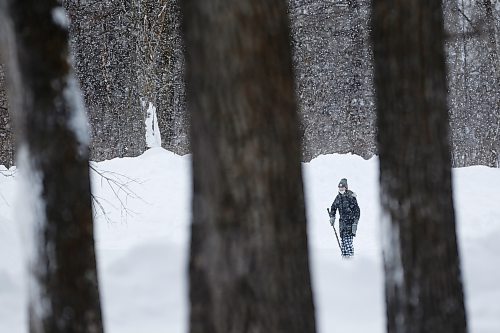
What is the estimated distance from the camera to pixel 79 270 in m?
4.87

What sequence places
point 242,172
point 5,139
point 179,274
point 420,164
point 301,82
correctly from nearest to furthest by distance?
1. point 242,172
2. point 420,164
3. point 179,274
4. point 5,139
5. point 301,82

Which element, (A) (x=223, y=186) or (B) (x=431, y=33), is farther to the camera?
(B) (x=431, y=33)

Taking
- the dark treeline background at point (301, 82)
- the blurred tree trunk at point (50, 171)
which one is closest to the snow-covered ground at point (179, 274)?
the blurred tree trunk at point (50, 171)

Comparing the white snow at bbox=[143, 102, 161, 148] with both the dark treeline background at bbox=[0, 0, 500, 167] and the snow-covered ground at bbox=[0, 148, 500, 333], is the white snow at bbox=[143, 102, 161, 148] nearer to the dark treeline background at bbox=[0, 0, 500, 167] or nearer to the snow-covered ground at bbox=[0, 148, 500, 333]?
the snow-covered ground at bbox=[0, 148, 500, 333]

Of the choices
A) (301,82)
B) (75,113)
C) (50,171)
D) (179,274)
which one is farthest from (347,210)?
(301,82)

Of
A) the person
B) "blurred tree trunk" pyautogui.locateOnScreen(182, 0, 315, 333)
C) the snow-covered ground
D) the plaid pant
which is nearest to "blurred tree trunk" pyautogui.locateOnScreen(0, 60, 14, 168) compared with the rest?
the snow-covered ground

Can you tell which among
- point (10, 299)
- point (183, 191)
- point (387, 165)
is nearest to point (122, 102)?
point (183, 191)

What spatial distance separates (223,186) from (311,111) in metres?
25.3

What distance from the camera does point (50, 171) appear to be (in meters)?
4.81

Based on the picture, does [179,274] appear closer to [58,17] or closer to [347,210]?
[347,210]

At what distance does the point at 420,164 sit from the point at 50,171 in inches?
87.6

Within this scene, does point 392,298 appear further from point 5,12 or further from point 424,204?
point 5,12

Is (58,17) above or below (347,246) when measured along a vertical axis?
above

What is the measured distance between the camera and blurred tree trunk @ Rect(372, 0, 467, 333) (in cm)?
528
